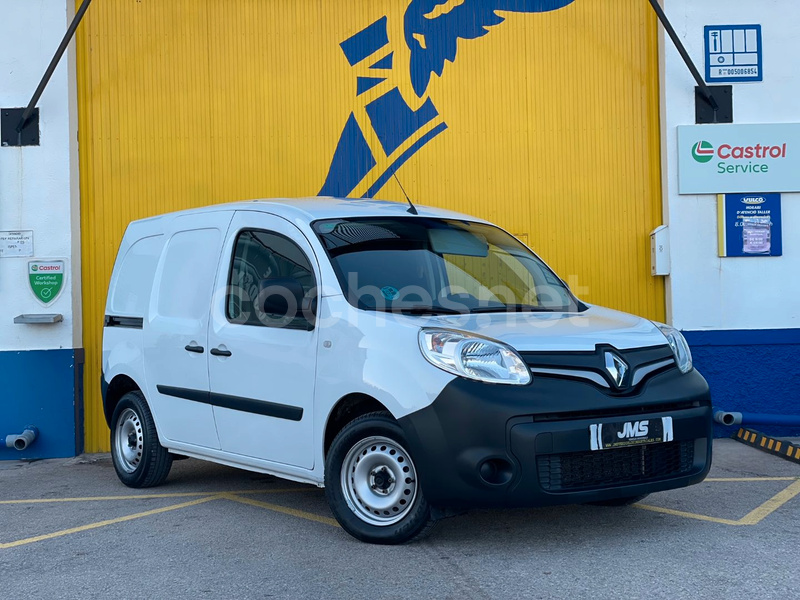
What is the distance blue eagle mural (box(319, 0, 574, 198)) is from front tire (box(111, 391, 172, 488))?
10.1 ft

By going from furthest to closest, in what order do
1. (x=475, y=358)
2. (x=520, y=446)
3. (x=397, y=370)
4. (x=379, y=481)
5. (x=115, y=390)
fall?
(x=115, y=390)
(x=379, y=481)
(x=397, y=370)
(x=475, y=358)
(x=520, y=446)

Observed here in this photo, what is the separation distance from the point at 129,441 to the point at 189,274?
1443 millimetres

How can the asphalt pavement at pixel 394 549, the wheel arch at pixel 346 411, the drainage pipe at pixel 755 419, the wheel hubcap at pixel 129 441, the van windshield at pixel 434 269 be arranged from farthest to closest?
the drainage pipe at pixel 755 419 → the wheel hubcap at pixel 129 441 → the van windshield at pixel 434 269 → the wheel arch at pixel 346 411 → the asphalt pavement at pixel 394 549

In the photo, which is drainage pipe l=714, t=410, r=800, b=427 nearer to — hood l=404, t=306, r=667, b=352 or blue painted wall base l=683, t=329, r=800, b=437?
blue painted wall base l=683, t=329, r=800, b=437

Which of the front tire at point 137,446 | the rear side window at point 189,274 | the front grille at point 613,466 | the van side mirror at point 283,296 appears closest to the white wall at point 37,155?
the front tire at point 137,446

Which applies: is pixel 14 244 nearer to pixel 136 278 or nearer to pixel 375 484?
pixel 136 278

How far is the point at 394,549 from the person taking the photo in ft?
15.5

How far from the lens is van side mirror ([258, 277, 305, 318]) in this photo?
5.21m

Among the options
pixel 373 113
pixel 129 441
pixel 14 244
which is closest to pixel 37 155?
pixel 14 244

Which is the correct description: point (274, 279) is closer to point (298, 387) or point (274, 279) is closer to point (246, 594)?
point (298, 387)

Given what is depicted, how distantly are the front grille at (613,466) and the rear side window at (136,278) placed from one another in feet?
11.1

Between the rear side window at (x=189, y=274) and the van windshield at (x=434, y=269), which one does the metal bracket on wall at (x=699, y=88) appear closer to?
the van windshield at (x=434, y=269)

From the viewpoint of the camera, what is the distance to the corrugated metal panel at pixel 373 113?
905 centimetres

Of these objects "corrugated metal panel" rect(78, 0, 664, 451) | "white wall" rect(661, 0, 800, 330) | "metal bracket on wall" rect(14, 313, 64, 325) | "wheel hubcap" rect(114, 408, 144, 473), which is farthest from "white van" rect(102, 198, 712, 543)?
"white wall" rect(661, 0, 800, 330)
